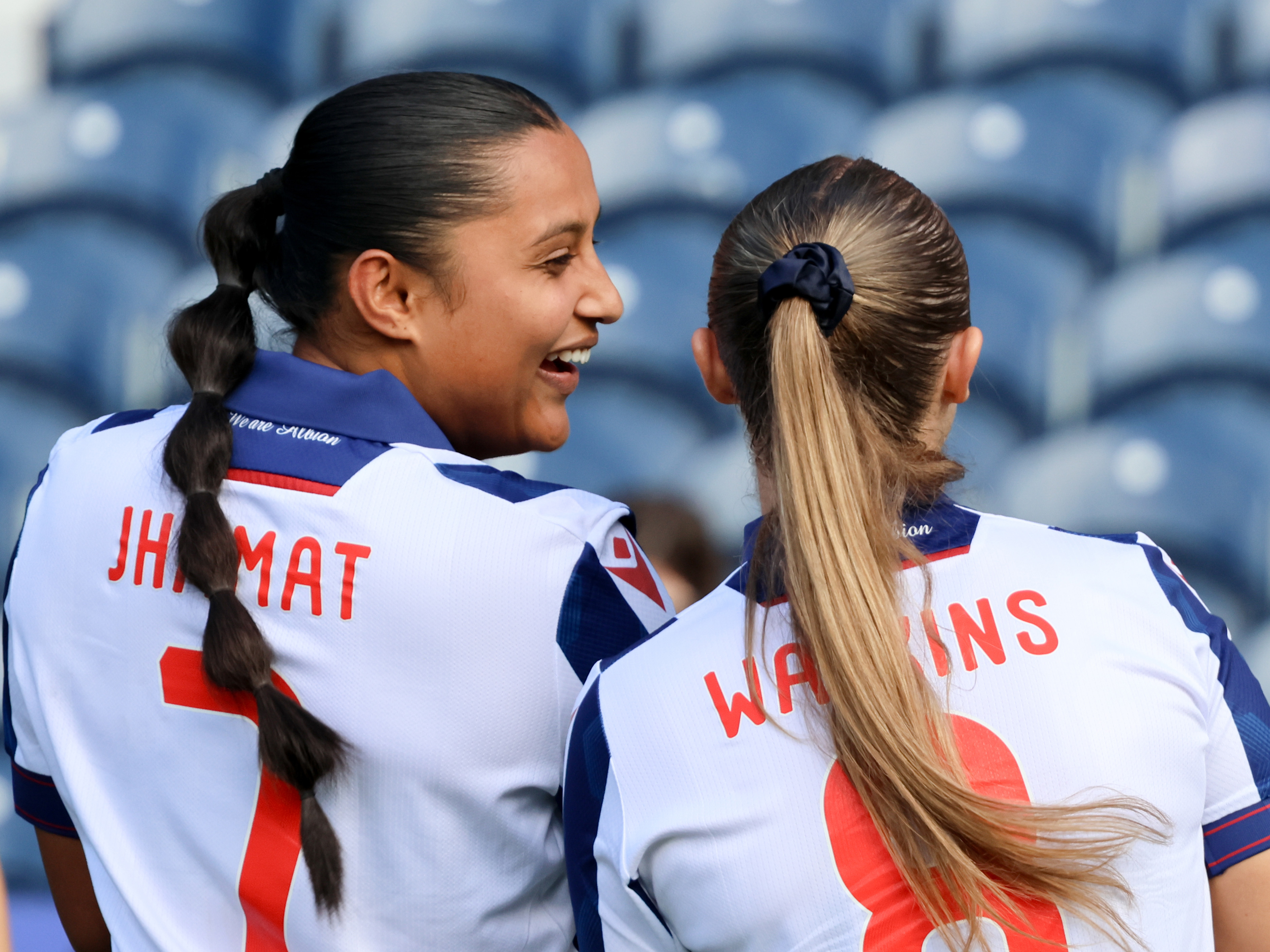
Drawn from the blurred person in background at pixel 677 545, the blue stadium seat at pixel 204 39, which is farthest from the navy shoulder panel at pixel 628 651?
the blue stadium seat at pixel 204 39

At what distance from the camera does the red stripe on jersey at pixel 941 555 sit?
27.1 inches

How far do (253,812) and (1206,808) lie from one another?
58 centimetres

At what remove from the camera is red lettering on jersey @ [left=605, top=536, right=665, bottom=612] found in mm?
814

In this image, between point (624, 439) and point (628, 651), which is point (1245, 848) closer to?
point (628, 651)

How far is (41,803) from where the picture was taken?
88 centimetres

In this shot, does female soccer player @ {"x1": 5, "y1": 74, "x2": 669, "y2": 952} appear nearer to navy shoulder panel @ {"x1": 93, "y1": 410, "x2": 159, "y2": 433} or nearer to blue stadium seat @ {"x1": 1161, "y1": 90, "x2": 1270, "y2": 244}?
navy shoulder panel @ {"x1": 93, "y1": 410, "x2": 159, "y2": 433}

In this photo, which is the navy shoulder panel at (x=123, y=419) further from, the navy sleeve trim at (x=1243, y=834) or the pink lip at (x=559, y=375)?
the navy sleeve trim at (x=1243, y=834)

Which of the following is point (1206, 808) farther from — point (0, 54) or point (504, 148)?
point (0, 54)

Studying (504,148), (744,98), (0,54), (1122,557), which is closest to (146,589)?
(504,148)

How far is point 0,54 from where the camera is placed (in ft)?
6.38

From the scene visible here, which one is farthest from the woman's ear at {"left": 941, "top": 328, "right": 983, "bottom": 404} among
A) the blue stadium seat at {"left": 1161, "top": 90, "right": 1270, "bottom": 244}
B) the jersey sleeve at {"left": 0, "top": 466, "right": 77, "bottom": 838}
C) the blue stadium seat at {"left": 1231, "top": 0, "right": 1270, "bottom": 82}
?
the blue stadium seat at {"left": 1231, "top": 0, "right": 1270, "bottom": 82}

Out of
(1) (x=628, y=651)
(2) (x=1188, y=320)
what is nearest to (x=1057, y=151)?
(2) (x=1188, y=320)

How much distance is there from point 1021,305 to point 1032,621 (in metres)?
1.21

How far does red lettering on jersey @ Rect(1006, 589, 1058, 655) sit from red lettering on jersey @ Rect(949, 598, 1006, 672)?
1 centimetres
